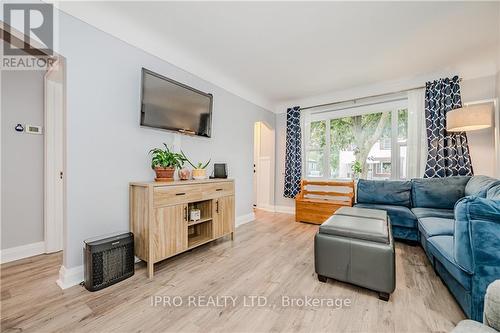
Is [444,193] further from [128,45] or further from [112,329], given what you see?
[128,45]

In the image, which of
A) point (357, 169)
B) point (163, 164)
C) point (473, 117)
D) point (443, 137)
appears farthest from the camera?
point (357, 169)

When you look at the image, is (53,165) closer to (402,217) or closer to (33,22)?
(33,22)

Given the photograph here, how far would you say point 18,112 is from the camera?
2.28 metres

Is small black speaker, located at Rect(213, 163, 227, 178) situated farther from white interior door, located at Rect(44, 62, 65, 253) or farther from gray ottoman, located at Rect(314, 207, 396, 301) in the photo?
white interior door, located at Rect(44, 62, 65, 253)

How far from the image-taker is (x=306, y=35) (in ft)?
7.62

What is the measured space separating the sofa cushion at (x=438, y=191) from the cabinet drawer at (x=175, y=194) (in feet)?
9.97

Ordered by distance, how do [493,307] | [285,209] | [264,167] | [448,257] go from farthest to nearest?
[264,167]
[285,209]
[448,257]
[493,307]

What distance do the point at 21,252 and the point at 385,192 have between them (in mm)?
4664

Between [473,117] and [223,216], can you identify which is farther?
[223,216]

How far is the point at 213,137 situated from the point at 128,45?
5.04 feet

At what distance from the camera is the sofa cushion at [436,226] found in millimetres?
1910

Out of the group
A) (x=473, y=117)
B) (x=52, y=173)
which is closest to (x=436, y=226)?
(x=473, y=117)

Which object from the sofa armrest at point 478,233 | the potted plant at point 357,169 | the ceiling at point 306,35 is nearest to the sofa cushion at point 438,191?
the potted plant at point 357,169

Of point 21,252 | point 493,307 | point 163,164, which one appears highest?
point 163,164
